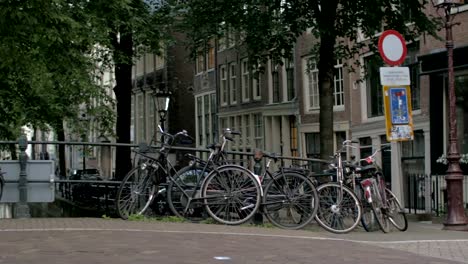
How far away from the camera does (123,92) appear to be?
899 inches

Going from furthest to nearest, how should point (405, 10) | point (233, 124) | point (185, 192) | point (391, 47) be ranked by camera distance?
point (233, 124), point (405, 10), point (391, 47), point (185, 192)

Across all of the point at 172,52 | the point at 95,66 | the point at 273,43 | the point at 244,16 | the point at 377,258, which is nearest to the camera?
the point at 377,258

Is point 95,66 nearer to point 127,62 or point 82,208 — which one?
point 127,62

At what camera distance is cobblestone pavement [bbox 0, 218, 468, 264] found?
24.1 feet

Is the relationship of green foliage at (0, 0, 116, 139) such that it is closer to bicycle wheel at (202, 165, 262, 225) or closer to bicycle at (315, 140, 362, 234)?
bicycle wheel at (202, 165, 262, 225)

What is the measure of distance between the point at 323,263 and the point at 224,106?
114ft

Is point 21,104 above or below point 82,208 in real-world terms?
above

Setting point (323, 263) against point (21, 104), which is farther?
point (21, 104)

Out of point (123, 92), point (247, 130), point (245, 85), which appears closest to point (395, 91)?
point (123, 92)

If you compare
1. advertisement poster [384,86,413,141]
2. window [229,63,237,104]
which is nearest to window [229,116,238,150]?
window [229,63,237,104]

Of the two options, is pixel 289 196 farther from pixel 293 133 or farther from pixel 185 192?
pixel 293 133

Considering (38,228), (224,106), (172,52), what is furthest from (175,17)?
(172,52)

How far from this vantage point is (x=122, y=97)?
74.5 ft

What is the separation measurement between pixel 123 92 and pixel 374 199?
1353 cm
